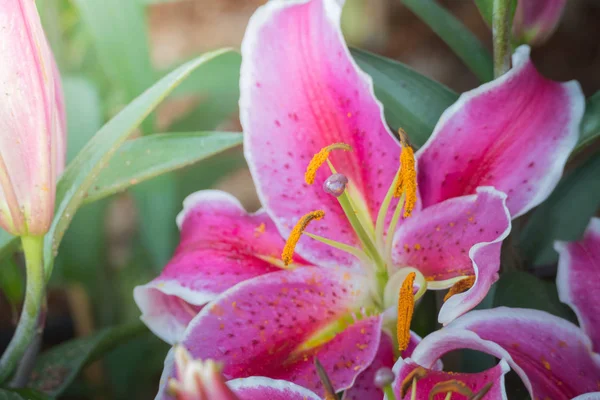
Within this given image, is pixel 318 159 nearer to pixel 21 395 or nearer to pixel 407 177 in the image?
pixel 407 177

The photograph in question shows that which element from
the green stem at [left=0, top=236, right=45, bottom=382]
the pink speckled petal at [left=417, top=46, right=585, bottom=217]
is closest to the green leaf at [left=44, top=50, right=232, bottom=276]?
the green stem at [left=0, top=236, right=45, bottom=382]

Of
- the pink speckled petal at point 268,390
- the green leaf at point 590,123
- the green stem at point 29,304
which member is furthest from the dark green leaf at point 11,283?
the green leaf at point 590,123

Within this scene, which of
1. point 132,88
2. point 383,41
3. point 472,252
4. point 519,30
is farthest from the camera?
point 383,41

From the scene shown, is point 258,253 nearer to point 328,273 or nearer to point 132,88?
point 328,273

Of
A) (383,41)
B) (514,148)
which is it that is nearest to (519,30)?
(514,148)

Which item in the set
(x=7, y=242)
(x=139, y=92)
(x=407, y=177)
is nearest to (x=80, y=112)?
(x=139, y=92)

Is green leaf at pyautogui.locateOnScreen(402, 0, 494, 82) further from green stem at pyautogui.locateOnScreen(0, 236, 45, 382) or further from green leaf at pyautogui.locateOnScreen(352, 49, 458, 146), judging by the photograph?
green stem at pyautogui.locateOnScreen(0, 236, 45, 382)
